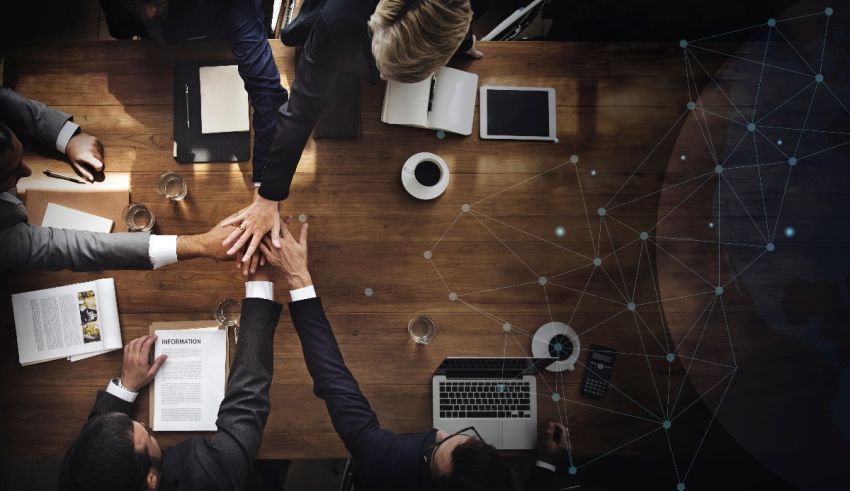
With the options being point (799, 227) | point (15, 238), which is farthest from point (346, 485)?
point (799, 227)

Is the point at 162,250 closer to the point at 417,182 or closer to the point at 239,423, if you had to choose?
the point at 239,423

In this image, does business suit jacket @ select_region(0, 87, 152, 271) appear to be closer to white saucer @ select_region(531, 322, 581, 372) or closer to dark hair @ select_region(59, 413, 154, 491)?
dark hair @ select_region(59, 413, 154, 491)

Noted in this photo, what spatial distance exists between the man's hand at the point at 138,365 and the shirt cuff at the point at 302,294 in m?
0.45

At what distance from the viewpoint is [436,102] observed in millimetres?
1661

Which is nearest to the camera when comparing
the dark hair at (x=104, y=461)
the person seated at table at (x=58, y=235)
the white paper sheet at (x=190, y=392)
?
the dark hair at (x=104, y=461)

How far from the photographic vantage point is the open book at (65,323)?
1.61 m

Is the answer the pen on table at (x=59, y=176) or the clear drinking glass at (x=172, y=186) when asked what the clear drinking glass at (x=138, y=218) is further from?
the pen on table at (x=59, y=176)

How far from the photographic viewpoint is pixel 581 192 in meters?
1.70

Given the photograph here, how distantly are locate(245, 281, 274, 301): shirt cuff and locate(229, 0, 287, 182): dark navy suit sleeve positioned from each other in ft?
1.07

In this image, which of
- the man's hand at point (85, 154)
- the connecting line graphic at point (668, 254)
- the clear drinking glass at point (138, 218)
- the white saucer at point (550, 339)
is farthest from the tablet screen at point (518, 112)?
the man's hand at point (85, 154)

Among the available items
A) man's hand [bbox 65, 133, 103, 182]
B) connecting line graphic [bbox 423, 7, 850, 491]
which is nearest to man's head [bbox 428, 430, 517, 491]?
connecting line graphic [bbox 423, 7, 850, 491]

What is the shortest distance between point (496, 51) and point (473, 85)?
142mm

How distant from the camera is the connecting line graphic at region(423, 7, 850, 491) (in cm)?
166

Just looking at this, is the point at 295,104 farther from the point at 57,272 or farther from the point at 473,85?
the point at 57,272
